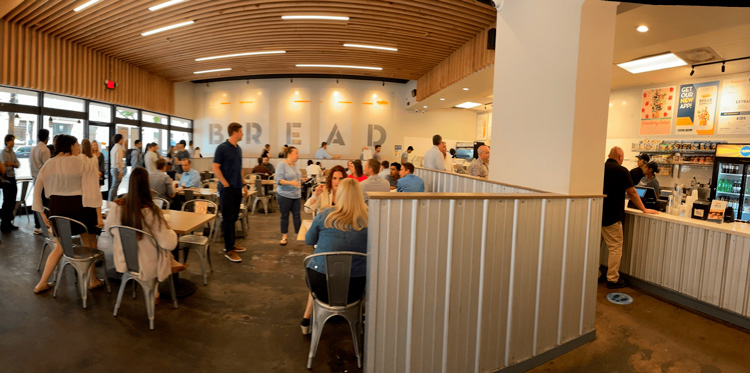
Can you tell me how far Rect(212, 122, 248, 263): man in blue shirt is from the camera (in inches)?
204

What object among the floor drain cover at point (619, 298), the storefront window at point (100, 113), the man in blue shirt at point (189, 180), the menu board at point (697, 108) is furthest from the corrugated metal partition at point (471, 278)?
the storefront window at point (100, 113)

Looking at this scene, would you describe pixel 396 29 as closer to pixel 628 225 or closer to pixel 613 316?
pixel 628 225

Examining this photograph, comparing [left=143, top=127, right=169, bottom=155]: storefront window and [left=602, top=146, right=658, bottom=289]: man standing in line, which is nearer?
[left=602, top=146, right=658, bottom=289]: man standing in line

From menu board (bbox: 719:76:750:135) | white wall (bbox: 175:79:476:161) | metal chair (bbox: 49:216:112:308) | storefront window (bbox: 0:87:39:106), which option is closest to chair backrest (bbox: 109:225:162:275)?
metal chair (bbox: 49:216:112:308)

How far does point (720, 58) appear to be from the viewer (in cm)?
641

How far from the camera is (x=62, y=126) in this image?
9.41 m

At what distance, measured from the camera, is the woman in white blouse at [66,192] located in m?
4.09

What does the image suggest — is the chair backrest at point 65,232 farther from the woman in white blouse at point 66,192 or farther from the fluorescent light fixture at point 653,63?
the fluorescent light fixture at point 653,63

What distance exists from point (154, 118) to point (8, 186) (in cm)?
755

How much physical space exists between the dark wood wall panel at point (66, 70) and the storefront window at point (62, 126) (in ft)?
2.22

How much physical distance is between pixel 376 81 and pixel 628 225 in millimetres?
12044

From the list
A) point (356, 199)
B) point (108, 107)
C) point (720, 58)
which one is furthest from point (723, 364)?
point (108, 107)

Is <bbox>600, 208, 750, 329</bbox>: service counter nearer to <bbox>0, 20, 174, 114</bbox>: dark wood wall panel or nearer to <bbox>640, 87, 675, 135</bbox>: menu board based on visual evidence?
<bbox>640, 87, 675, 135</bbox>: menu board

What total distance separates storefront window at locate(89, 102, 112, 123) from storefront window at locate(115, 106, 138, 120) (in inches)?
10.3
